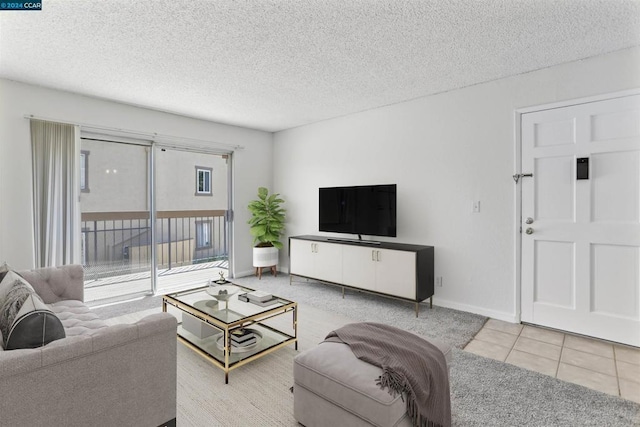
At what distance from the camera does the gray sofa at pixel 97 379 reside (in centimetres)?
111

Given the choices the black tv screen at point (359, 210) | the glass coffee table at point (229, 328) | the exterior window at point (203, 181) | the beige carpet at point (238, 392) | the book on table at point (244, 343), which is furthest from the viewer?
the exterior window at point (203, 181)

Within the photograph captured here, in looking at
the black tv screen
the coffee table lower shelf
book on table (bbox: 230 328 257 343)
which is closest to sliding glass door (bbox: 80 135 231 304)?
the black tv screen

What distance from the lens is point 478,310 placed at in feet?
11.3

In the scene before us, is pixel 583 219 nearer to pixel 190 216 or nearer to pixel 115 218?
pixel 190 216

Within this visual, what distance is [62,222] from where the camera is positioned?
356cm

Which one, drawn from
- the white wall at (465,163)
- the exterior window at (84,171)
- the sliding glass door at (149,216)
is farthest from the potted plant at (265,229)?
the exterior window at (84,171)

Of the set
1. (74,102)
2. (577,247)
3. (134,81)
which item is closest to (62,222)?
(74,102)

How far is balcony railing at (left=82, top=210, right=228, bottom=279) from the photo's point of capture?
13.1ft

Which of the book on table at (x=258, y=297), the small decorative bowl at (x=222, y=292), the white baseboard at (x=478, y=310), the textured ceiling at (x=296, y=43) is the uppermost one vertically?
the textured ceiling at (x=296, y=43)

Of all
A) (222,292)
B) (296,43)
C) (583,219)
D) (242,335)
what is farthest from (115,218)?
(583,219)

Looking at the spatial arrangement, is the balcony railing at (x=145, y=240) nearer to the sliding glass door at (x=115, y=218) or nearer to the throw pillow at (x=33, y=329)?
the sliding glass door at (x=115, y=218)

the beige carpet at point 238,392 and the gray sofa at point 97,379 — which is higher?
the gray sofa at point 97,379

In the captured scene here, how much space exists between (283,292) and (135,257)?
6.92ft

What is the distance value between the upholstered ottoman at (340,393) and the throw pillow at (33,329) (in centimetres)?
116
